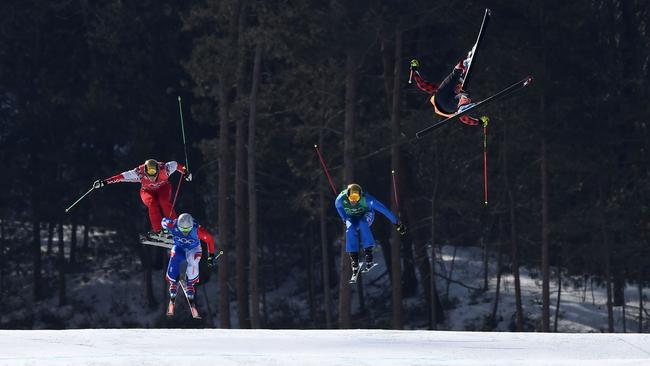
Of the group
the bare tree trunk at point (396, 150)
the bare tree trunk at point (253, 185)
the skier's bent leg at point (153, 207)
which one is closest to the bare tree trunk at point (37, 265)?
the bare tree trunk at point (253, 185)

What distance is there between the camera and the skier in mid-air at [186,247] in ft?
71.7

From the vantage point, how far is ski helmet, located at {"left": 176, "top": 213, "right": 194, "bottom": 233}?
21656 mm

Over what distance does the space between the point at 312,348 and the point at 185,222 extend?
281cm

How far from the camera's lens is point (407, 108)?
122 ft

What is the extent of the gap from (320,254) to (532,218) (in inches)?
315

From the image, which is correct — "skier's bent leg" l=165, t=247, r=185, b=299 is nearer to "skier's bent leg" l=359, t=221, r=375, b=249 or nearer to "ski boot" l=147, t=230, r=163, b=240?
"ski boot" l=147, t=230, r=163, b=240

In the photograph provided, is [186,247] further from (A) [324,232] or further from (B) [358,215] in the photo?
(A) [324,232]

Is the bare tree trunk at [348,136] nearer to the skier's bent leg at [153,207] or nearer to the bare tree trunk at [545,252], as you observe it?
the bare tree trunk at [545,252]

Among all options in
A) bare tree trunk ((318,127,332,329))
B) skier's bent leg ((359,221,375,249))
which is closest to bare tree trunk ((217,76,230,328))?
bare tree trunk ((318,127,332,329))

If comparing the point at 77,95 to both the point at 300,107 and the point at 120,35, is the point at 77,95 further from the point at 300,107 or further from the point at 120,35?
the point at 300,107

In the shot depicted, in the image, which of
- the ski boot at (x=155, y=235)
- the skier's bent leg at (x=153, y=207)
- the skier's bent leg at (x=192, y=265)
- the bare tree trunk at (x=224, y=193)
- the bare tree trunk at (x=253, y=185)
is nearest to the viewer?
the skier's bent leg at (x=192, y=265)

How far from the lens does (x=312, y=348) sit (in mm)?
20312

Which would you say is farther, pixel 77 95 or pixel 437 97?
pixel 77 95

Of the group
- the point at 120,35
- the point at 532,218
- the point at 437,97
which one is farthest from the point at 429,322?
the point at 437,97
